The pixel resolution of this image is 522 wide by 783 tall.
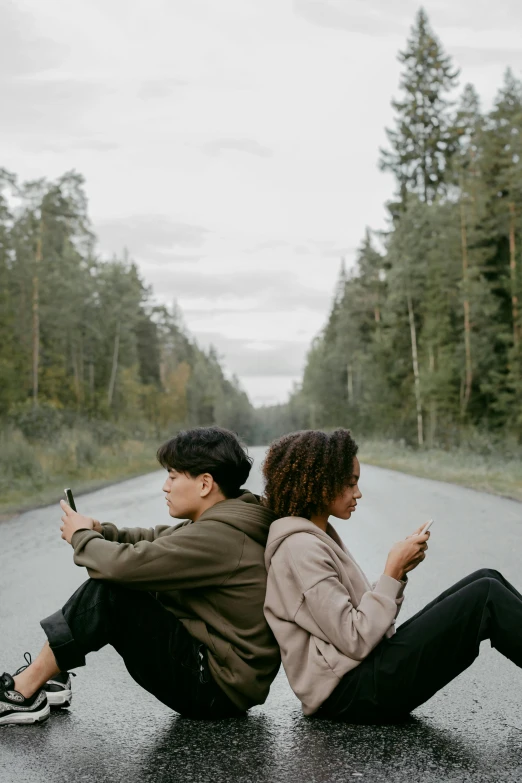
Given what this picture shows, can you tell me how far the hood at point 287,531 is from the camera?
12.2ft

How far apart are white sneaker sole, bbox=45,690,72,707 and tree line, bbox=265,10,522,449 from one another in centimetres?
2917

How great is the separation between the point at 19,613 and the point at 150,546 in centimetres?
351

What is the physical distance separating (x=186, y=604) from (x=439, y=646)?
0.99m

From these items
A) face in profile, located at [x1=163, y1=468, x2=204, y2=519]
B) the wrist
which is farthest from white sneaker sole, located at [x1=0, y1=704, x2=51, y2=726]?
the wrist

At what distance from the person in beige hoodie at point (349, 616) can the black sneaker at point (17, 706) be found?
41.1 inches

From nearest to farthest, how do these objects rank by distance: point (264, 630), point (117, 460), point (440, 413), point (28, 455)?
point (264, 630), point (28, 455), point (117, 460), point (440, 413)

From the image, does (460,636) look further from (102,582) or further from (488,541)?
(488,541)

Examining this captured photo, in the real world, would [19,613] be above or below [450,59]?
below

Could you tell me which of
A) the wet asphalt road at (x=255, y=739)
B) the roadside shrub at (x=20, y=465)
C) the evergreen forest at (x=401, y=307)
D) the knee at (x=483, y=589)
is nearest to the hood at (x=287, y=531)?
the knee at (x=483, y=589)

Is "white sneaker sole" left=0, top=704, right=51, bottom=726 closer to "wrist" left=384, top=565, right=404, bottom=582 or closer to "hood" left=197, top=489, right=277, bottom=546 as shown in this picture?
"hood" left=197, top=489, right=277, bottom=546

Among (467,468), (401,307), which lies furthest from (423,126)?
(467,468)

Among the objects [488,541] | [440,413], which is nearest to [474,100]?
[440,413]

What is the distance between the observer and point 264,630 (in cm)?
384

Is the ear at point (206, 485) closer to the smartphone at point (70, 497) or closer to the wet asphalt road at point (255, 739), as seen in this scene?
the smartphone at point (70, 497)
